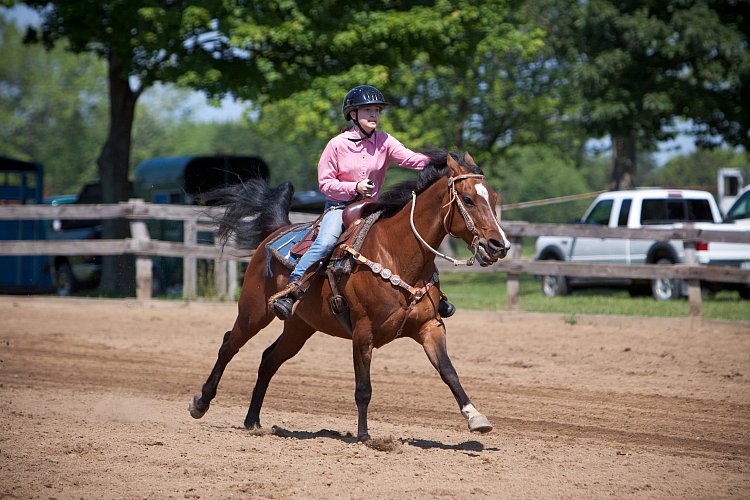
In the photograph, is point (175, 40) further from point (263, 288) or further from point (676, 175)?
point (676, 175)

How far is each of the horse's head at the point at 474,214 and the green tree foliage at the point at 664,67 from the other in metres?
19.9

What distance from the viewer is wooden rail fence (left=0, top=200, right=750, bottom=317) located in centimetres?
1514

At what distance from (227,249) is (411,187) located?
1077cm

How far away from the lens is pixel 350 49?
20.7 metres

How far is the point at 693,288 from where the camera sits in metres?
14.9

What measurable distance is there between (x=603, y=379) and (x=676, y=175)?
4885cm

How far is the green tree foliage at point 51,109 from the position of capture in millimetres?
77688

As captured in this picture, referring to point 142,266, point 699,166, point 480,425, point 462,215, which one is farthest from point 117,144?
point 699,166

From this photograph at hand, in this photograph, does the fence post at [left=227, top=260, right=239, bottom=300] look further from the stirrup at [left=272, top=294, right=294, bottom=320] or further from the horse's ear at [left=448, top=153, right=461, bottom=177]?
the horse's ear at [left=448, top=153, right=461, bottom=177]

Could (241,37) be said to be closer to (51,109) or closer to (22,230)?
(22,230)

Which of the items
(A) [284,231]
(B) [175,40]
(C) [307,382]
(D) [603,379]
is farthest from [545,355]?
(B) [175,40]

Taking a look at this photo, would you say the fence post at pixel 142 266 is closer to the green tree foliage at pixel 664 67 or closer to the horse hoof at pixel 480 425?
the horse hoof at pixel 480 425

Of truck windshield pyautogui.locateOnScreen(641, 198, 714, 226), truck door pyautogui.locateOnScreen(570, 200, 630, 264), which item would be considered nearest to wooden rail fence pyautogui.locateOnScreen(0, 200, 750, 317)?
truck door pyautogui.locateOnScreen(570, 200, 630, 264)

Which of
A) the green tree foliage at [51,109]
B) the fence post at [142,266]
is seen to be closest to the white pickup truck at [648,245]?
the fence post at [142,266]
